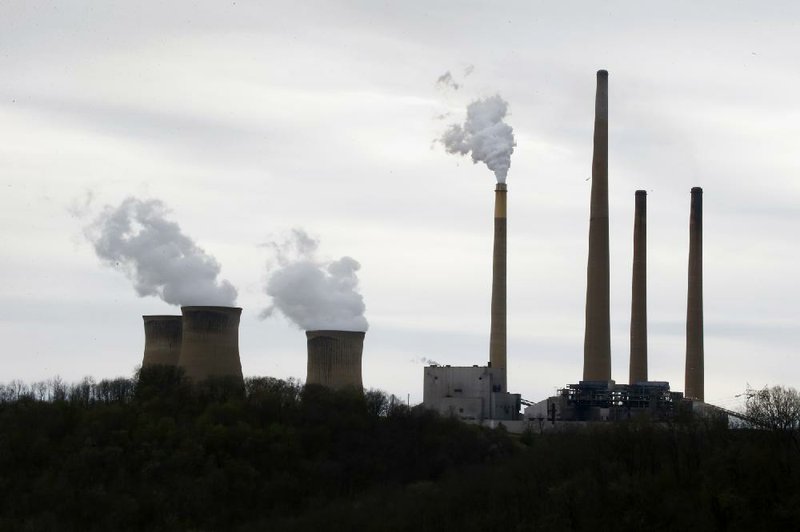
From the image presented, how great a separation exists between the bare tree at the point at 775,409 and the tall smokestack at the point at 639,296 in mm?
21037

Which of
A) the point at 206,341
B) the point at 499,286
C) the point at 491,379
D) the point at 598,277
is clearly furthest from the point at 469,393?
the point at 206,341

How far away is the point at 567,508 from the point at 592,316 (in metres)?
26.8

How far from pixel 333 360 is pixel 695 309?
67.5 ft

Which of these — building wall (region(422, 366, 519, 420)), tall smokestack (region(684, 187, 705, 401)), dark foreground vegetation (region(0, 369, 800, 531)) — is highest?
tall smokestack (region(684, 187, 705, 401))

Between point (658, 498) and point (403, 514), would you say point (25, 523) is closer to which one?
point (403, 514)

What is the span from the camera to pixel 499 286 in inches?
2298

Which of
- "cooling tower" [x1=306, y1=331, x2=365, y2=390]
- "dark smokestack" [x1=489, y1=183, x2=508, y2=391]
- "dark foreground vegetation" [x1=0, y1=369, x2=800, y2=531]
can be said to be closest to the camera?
"dark foreground vegetation" [x1=0, y1=369, x2=800, y2=531]

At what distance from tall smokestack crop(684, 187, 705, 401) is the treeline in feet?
54.7

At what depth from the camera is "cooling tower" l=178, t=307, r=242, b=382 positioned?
4700cm

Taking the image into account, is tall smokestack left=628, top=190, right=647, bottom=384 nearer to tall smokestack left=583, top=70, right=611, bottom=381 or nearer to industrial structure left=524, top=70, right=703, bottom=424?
industrial structure left=524, top=70, right=703, bottom=424

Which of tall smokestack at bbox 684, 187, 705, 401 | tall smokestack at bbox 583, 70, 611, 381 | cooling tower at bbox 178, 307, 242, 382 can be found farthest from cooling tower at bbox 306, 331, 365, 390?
tall smokestack at bbox 684, 187, 705, 401

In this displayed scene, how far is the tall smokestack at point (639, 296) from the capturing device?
62844 millimetres

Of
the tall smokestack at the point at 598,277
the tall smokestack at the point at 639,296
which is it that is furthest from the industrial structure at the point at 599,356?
the tall smokestack at the point at 639,296

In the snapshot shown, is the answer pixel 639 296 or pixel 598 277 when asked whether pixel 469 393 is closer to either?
pixel 598 277
